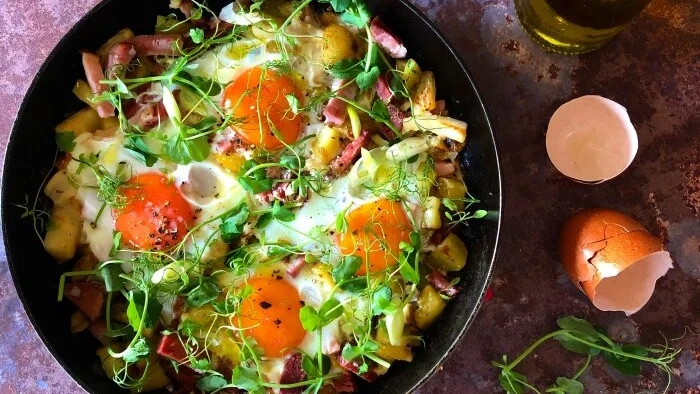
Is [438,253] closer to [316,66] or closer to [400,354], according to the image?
[400,354]

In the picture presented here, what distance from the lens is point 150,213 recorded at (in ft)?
7.86

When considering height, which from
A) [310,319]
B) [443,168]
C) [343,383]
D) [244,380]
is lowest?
[343,383]

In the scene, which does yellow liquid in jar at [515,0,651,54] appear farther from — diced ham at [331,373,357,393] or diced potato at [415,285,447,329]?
diced ham at [331,373,357,393]

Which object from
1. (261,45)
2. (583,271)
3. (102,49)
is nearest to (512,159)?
(583,271)

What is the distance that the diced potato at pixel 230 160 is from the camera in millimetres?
2430

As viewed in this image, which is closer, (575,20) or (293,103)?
(293,103)

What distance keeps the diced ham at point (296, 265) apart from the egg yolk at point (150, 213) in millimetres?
371

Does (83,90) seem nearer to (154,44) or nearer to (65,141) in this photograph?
(65,141)

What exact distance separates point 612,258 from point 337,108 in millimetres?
1042

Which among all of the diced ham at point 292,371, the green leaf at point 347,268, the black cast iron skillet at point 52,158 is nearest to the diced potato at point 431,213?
the black cast iron skillet at point 52,158

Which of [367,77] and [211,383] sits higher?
[367,77]

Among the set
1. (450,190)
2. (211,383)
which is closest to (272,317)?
(211,383)

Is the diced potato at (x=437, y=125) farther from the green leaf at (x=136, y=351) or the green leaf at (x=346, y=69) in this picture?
the green leaf at (x=136, y=351)

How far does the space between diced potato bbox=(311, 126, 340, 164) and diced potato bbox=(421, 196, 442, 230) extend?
35 cm
